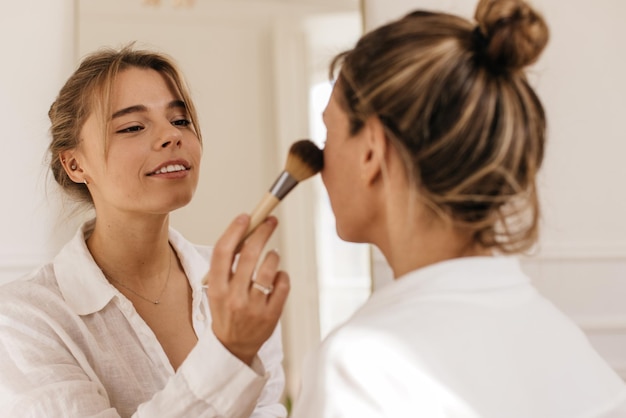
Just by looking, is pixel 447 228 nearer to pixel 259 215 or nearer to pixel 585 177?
pixel 259 215

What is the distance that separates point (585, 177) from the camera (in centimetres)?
204

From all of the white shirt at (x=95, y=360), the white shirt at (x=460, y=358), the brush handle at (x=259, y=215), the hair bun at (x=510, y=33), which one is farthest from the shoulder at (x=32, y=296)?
the hair bun at (x=510, y=33)

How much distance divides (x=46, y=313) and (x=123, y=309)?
13 cm

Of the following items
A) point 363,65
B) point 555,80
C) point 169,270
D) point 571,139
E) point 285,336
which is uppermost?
point 363,65

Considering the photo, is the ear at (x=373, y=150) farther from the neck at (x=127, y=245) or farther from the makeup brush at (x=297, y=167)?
the neck at (x=127, y=245)

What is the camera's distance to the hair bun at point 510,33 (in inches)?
31.5

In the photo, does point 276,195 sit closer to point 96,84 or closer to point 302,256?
point 96,84

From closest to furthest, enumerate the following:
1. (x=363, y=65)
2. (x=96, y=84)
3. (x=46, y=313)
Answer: (x=363, y=65) < (x=46, y=313) < (x=96, y=84)

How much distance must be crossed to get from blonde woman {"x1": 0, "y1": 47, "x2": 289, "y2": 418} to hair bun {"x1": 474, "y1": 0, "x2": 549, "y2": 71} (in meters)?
0.46

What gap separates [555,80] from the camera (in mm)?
2055

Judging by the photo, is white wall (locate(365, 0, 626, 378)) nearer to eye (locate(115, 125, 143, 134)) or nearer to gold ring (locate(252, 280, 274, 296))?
eye (locate(115, 125, 143, 134))

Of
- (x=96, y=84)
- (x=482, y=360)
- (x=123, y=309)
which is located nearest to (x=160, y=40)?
(x=96, y=84)

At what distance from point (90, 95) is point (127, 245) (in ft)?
0.90

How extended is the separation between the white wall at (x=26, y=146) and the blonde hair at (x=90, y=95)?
0.33 m
